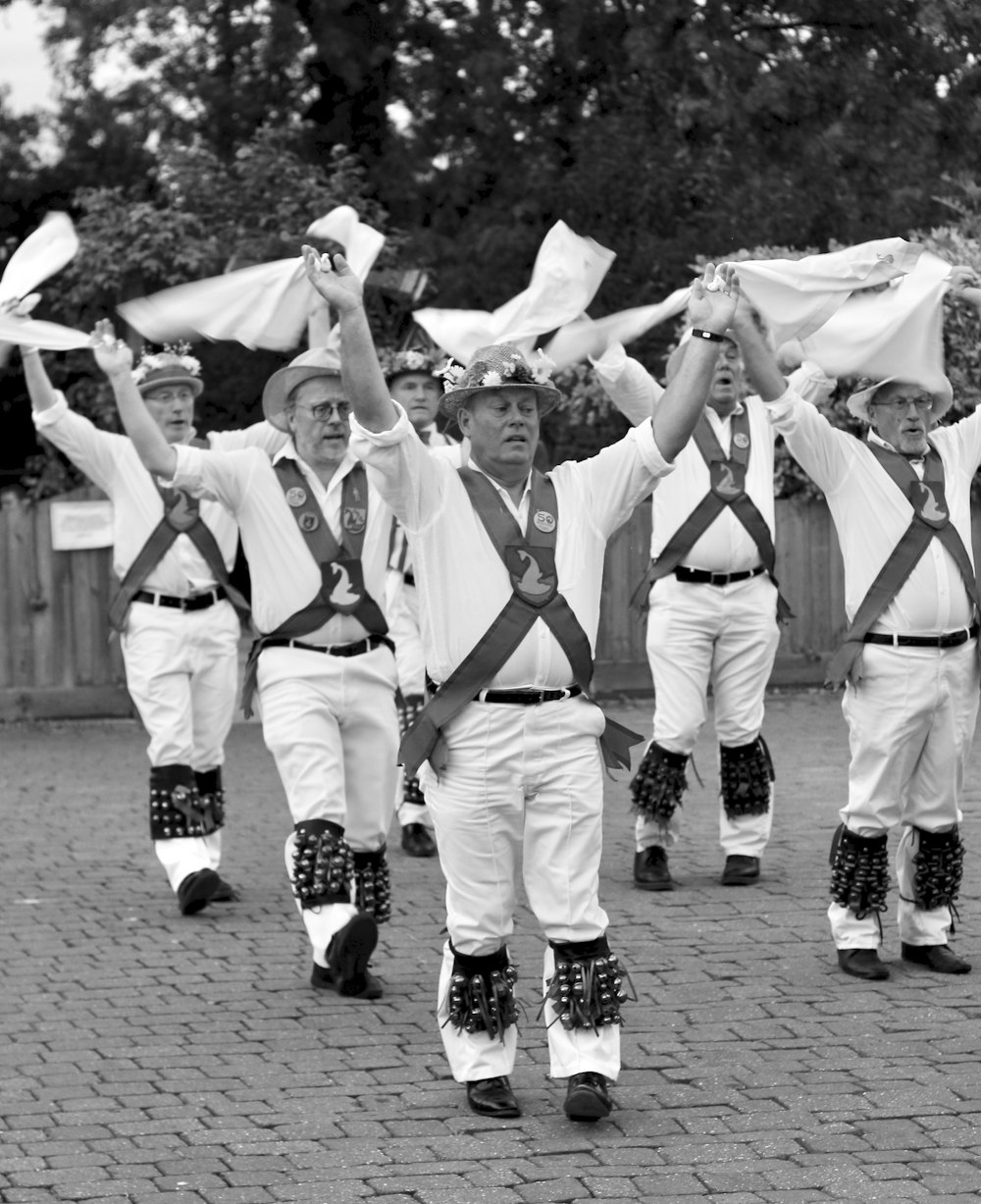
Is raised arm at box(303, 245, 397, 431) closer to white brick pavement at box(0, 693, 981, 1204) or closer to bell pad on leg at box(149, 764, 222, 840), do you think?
white brick pavement at box(0, 693, 981, 1204)

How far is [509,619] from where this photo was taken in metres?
6.07

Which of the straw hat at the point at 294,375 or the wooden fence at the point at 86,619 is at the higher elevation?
the straw hat at the point at 294,375

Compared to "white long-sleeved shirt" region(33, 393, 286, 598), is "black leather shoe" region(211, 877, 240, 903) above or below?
below

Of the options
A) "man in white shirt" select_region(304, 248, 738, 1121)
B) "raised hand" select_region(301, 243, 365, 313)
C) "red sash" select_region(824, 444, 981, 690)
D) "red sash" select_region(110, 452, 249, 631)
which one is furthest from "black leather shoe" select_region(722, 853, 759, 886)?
"raised hand" select_region(301, 243, 365, 313)

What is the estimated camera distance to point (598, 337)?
7.46 m

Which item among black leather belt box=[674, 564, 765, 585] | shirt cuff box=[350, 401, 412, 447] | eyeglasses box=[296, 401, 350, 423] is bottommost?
black leather belt box=[674, 564, 765, 585]

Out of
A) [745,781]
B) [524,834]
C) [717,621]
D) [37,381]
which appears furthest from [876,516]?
[37,381]

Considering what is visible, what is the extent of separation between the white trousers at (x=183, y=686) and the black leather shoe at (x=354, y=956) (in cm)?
164

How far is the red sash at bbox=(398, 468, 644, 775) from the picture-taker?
6.07 metres

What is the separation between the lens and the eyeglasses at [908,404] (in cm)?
755

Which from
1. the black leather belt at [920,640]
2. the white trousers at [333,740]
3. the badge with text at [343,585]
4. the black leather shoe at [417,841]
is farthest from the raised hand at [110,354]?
the black leather shoe at [417,841]

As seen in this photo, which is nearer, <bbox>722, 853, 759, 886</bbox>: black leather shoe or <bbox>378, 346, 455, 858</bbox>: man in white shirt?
<bbox>722, 853, 759, 886</bbox>: black leather shoe

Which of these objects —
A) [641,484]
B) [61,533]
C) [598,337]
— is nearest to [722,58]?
[61,533]

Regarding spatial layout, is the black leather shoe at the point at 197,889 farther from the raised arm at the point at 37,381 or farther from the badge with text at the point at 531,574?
the badge with text at the point at 531,574
